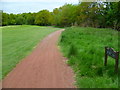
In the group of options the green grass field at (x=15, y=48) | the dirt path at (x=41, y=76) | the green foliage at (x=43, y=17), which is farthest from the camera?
the green foliage at (x=43, y=17)

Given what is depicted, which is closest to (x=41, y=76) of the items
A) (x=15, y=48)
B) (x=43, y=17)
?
(x=15, y=48)

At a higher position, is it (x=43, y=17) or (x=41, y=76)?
→ (x=43, y=17)

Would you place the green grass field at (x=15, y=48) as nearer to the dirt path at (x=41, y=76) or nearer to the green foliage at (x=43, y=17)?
the dirt path at (x=41, y=76)

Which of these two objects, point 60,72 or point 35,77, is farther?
point 60,72

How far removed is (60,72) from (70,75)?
20.1 inches

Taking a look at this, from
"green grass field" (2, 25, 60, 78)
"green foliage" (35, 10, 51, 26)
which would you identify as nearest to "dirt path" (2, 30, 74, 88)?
"green grass field" (2, 25, 60, 78)

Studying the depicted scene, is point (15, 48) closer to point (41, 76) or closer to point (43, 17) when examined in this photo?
point (41, 76)

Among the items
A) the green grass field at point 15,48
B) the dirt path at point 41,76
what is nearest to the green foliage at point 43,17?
the green grass field at point 15,48

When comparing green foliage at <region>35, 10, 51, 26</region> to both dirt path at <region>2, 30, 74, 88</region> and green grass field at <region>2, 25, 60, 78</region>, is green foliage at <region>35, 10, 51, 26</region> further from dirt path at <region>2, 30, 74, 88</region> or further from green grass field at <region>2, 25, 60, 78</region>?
dirt path at <region>2, 30, 74, 88</region>

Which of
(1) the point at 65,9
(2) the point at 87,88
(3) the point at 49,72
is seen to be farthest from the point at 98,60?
(1) the point at 65,9

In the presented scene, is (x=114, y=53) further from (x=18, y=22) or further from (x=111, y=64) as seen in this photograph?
(x=18, y=22)

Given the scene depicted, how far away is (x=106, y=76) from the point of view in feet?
17.4

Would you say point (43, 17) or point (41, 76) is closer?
point (41, 76)

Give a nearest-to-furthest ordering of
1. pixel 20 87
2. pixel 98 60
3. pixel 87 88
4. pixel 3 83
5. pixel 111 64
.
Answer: pixel 87 88 < pixel 20 87 < pixel 3 83 < pixel 111 64 < pixel 98 60
